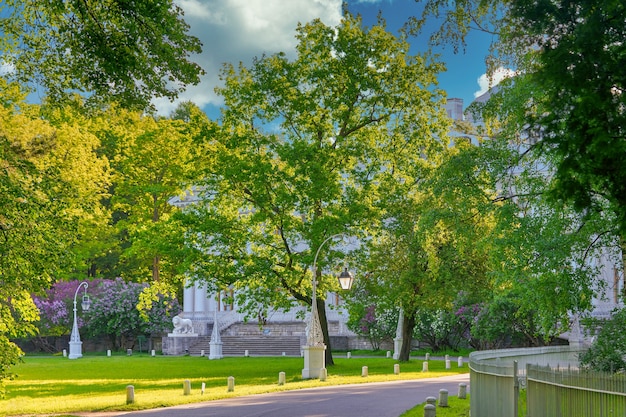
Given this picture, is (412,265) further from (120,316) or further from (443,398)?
(120,316)

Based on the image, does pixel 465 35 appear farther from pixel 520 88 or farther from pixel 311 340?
pixel 311 340

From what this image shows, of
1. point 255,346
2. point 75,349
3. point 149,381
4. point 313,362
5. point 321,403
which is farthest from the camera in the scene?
point 255,346

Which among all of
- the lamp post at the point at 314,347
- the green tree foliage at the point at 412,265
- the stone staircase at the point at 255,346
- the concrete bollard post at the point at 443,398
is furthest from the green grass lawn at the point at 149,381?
the stone staircase at the point at 255,346

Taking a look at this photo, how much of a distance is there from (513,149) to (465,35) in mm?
6858

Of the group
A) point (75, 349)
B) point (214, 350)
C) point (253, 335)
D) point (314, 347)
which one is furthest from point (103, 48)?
point (253, 335)

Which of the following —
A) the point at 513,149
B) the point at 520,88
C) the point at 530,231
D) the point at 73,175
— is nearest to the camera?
the point at 520,88

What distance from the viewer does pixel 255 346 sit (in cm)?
6700

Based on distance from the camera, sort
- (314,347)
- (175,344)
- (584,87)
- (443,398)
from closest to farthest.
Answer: (584,87), (443,398), (314,347), (175,344)

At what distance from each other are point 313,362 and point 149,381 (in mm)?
6939

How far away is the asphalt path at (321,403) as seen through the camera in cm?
2145

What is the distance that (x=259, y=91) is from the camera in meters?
42.0

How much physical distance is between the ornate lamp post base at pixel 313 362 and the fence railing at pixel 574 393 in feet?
69.4

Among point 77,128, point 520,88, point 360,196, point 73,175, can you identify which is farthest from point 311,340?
point 77,128

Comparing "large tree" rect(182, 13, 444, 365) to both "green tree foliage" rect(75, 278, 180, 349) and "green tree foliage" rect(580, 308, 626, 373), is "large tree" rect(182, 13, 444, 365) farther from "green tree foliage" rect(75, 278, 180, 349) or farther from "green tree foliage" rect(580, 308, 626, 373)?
"green tree foliage" rect(75, 278, 180, 349)
